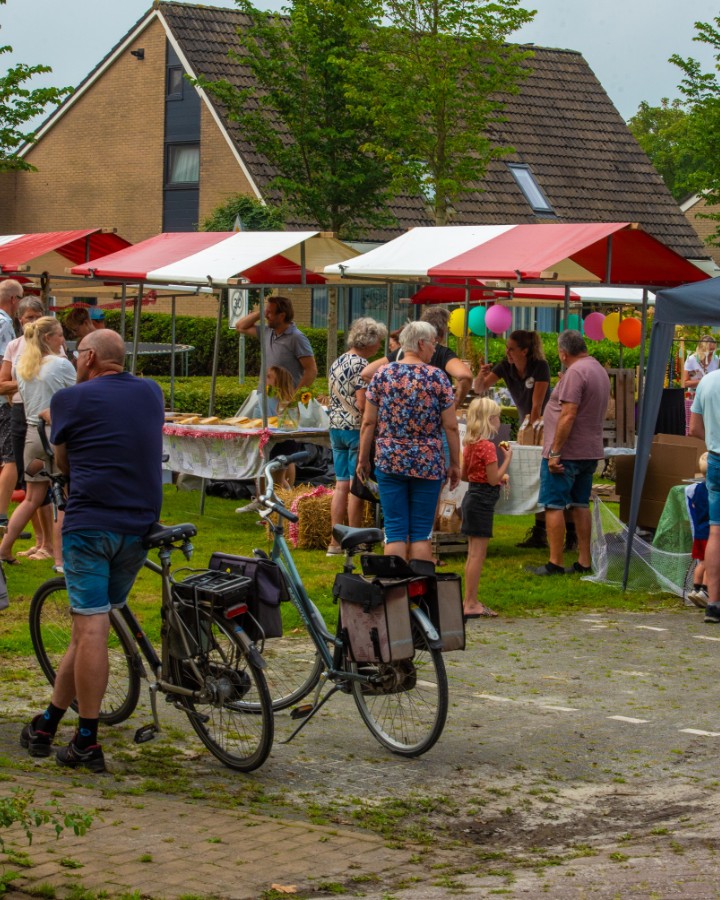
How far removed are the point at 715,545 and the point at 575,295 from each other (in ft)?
36.9

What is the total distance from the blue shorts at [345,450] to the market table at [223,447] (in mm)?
1811

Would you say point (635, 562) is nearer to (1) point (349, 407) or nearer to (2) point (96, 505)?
(1) point (349, 407)

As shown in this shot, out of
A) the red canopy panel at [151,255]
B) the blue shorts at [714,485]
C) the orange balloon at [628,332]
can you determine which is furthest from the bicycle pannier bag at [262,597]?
the orange balloon at [628,332]

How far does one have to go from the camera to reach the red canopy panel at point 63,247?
16172 millimetres

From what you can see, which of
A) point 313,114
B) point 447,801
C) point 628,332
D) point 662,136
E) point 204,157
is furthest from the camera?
point 662,136

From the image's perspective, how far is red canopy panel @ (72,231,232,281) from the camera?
13961 mm

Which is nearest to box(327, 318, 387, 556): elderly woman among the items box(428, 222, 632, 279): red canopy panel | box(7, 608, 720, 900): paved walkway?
box(428, 222, 632, 279): red canopy panel

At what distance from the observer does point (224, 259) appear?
1333cm

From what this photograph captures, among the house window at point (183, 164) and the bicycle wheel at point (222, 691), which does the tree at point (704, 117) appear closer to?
→ the house window at point (183, 164)

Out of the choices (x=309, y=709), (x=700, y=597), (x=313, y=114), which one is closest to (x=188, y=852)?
(x=309, y=709)

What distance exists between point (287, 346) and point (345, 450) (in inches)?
99.8

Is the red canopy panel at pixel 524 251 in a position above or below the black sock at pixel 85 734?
above

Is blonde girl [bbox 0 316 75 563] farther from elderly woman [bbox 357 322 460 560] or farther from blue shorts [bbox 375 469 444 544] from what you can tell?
blue shorts [bbox 375 469 444 544]

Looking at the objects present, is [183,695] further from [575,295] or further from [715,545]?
[575,295]
